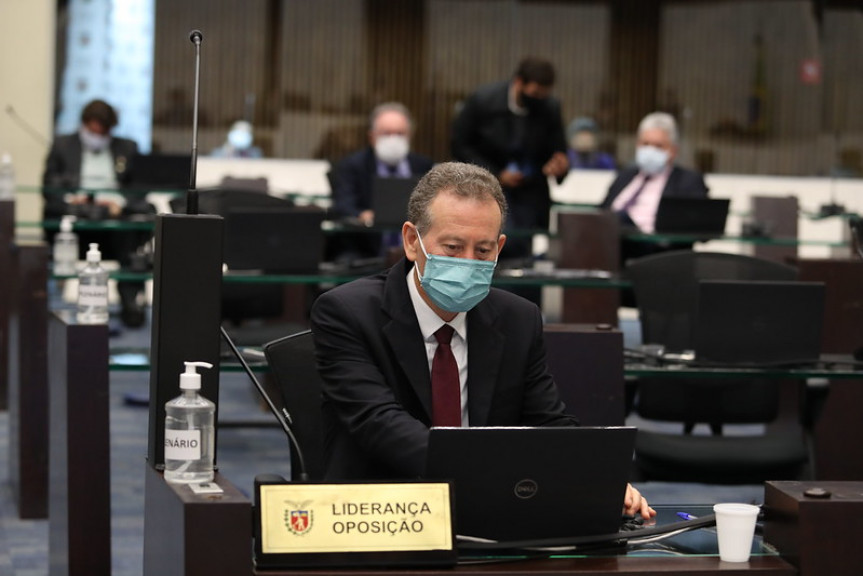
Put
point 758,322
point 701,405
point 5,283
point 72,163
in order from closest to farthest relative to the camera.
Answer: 1. point 758,322
2. point 701,405
3. point 5,283
4. point 72,163

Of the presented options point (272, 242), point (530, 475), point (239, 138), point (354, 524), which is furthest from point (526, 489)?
point (239, 138)

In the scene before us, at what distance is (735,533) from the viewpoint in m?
2.11

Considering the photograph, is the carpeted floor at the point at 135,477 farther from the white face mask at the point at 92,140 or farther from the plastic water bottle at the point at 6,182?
the white face mask at the point at 92,140

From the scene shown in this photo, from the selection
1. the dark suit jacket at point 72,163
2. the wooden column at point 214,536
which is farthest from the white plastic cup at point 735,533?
the dark suit jacket at point 72,163

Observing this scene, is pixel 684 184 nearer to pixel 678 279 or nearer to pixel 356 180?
pixel 356 180

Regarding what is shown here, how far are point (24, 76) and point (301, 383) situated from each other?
747cm

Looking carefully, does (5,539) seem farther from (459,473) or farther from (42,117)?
(42,117)

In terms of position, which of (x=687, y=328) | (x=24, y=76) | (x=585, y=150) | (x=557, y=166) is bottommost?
(x=687, y=328)

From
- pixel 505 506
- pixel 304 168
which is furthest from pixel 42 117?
pixel 505 506

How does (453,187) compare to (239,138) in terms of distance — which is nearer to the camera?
(453,187)

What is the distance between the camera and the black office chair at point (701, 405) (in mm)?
3967

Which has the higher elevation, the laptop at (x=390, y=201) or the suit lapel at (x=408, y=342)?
the laptop at (x=390, y=201)

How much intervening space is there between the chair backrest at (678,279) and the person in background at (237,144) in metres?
6.34

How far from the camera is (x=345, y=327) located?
2.63 meters
